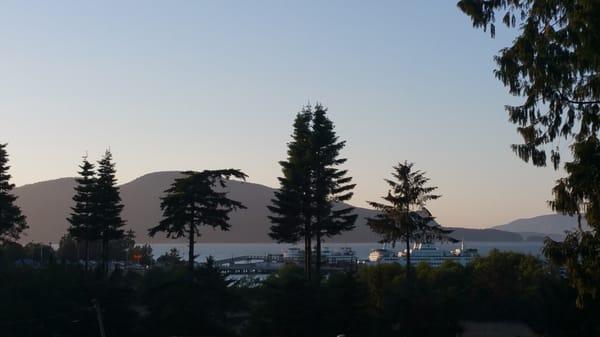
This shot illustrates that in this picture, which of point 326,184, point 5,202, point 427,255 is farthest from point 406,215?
point 427,255

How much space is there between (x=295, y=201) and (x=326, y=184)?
2.60 metres

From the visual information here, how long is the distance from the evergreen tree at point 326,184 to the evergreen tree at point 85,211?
18093 millimetres

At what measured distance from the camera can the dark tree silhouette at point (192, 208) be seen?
165 ft

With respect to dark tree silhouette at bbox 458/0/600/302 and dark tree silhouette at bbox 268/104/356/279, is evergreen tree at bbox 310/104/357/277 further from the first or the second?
dark tree silhouette at bbox 458/0/600/302

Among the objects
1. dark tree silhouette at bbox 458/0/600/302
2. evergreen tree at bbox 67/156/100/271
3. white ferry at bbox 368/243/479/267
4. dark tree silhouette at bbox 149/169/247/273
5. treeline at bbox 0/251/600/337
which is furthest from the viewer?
white ferry at bbox 368/243/479/267

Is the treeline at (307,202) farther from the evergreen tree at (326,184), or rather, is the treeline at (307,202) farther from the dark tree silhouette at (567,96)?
the dark tree silhouette at (567,96)

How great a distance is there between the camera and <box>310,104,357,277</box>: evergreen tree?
5234 centimetres

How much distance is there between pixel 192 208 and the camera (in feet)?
166

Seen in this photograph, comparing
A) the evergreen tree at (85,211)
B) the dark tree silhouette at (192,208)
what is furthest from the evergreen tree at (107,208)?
the dark tree silhouette at (192,208)

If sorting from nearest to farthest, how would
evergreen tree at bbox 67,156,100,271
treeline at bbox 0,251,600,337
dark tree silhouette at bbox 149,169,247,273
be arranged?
treeline at bbox 0,251,600,337
dark tree silhouette at bbox 149,169,247,273
evergreen tree at bbox 67,156,100,271

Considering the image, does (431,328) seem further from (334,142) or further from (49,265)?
Answer: (49,265)

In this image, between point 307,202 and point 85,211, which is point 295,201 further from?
point 85,211

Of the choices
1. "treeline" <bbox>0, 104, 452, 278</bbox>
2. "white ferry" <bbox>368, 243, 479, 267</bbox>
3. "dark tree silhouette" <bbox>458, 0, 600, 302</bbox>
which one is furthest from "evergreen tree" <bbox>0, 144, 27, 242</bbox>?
"white ferry" <bbox>368, 243, 479, 267</bbox>

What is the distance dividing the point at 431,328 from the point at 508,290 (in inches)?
961
